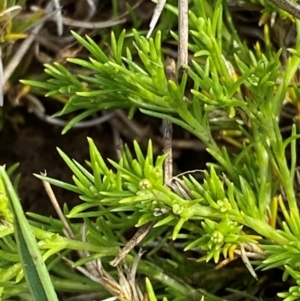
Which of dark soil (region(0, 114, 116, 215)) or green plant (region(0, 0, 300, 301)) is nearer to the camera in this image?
green plant (region(0, 0, 300, 301))

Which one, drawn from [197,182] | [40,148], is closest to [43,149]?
[40,148]

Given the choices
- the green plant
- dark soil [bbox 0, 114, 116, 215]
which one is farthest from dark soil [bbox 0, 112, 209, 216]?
the green plant

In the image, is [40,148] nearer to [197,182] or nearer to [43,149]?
[43,149]

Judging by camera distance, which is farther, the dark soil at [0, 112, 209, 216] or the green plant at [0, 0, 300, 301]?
the dark soil at [0, 112, 209, 216]

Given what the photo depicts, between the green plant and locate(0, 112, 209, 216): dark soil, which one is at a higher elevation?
the green plant

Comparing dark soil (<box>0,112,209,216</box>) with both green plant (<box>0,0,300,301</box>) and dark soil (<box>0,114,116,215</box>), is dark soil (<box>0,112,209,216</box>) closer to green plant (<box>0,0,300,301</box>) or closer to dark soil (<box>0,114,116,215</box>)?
dark soil (<box>0,114,116,215</box>)

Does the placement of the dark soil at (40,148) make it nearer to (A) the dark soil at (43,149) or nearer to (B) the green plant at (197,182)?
(A) the dark soil at (43,149)

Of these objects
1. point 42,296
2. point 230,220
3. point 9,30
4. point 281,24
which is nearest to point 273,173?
point 230,220

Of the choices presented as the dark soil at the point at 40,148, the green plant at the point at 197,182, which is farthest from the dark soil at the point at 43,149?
the green plant at the point at 197,182
